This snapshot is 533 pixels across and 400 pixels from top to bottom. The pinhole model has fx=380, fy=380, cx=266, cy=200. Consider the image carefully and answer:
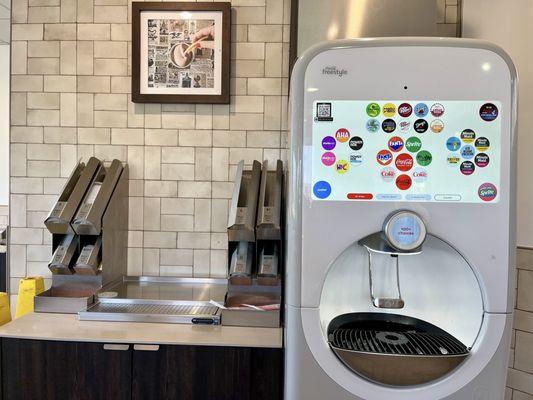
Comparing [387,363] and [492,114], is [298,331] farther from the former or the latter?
[492,114]

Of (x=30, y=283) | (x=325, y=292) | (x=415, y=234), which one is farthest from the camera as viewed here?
(x=30, y=283)

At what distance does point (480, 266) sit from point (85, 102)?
189 cm

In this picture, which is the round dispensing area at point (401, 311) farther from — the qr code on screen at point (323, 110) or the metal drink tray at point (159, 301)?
the metal drink tray at point (159, 301)

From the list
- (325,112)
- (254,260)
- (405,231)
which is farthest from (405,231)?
(254,260)

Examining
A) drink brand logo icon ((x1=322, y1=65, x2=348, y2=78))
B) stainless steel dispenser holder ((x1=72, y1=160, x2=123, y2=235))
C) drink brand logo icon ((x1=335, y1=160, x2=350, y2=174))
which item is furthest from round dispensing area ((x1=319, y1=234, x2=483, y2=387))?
stainless steel dispenser holder ((x1=72, y1=160, x2=123, y2=235))

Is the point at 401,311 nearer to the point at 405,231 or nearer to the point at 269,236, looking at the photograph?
the point at 405,231

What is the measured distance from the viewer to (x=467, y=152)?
3.19 ft

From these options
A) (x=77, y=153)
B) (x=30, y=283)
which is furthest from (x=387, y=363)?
(x=77, y=153)

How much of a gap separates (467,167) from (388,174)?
0.66ft

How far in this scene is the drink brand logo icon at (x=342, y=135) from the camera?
3.22 ft

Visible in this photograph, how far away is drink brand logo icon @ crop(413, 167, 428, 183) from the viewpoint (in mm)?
975

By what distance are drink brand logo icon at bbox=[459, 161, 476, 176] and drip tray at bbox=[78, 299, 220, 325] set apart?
102 cm

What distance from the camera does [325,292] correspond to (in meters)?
1.08

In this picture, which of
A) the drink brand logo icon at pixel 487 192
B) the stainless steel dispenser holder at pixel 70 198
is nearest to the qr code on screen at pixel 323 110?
the drink brand logo icon at pixel 487 192
